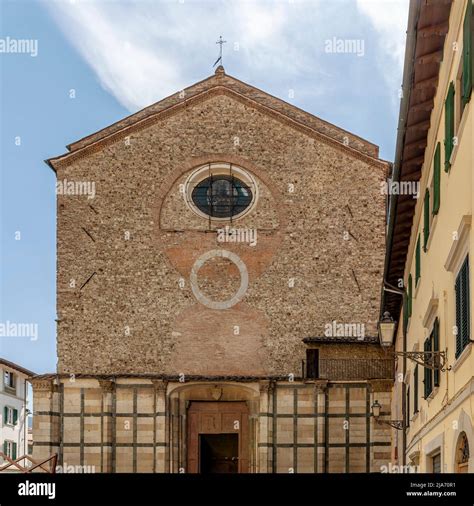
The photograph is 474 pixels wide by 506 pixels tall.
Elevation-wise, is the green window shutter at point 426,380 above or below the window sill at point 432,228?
below

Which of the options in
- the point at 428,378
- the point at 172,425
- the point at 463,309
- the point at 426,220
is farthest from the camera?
the point at 172,425

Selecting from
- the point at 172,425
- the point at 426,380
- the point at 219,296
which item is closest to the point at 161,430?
the point at 172,425

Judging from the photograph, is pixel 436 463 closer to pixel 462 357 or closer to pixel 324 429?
pixel 462 357

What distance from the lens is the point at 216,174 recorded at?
31.3 metres

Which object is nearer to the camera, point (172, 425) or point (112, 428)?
point (112, 428)

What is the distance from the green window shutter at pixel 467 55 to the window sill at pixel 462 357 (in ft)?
7.34

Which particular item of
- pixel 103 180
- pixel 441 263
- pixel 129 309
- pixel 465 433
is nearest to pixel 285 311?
pixel 129 309

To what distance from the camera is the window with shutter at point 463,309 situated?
9.71m

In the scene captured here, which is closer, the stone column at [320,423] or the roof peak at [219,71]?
the stone column at [320,423]

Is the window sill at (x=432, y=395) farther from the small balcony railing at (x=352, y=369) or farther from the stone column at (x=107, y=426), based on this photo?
the stone column at (x=107, y=426)

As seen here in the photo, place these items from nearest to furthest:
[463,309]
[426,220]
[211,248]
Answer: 1. [463,309]
2. [426,220]
3. [211,248]

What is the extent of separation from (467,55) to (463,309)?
2.39 metres

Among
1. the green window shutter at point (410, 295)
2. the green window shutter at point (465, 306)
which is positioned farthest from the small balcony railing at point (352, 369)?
the green window shutter at point (465, 306)

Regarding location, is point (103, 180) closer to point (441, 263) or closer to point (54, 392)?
point (54, 392)
